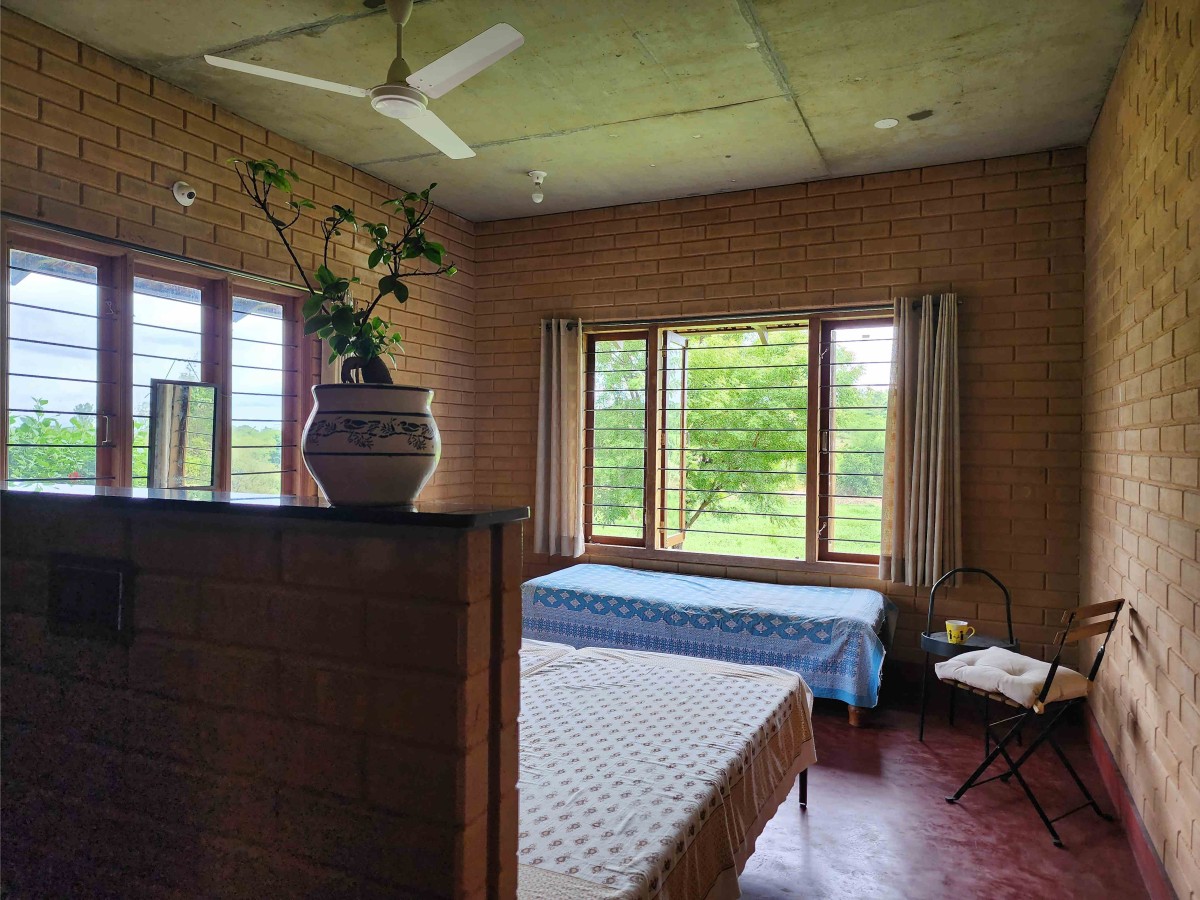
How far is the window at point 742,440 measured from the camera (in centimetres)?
457

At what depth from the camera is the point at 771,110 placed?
3.65m

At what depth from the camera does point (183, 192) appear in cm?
340

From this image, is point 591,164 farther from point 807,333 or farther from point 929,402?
point 929,402

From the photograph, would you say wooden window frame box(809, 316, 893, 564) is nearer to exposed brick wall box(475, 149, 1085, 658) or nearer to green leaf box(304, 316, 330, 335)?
exposed brick wall box(475, 149, 1085, 658)

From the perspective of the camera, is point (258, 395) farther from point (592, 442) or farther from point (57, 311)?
point (592, 442)

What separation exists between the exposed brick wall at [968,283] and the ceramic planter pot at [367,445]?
153 inches

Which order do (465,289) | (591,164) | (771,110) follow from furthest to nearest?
1. (465,289)
2. (591,164)
3. (771,110)

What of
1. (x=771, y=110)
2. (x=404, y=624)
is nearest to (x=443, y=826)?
(x=404, y=624)

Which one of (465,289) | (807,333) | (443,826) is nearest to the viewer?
(443,826)

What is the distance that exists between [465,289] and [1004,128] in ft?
11.5

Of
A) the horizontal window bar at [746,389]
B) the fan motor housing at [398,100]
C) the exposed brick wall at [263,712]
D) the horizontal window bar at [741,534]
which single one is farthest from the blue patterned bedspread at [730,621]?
the exposed brick wall at [263,712]

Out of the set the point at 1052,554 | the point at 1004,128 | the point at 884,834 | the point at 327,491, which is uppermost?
the point at 1004,128

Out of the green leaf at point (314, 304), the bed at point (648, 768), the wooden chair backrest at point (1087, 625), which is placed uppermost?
the green leaf at point (314, 304)

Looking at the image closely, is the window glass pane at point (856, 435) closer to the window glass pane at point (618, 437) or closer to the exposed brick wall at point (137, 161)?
the window glass pane at point (618, 437)
